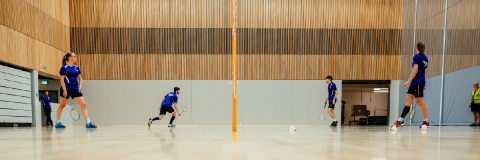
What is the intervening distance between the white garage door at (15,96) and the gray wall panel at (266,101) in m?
9.16

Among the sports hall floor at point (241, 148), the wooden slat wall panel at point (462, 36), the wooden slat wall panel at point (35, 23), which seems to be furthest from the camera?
the wooden slat wall panel at point (35, 23)

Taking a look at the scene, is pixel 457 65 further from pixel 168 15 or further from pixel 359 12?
pixel 168 15

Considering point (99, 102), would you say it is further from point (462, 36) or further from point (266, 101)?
point (462, 36)

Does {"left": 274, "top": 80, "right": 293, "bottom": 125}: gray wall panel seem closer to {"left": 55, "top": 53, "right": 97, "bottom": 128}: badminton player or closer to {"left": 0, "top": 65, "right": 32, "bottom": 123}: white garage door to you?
{"left": 55, "top": 53, "right": 97, "bottom": 128}: badminton player

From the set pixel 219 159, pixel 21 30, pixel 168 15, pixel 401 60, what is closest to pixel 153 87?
pixel 168 15

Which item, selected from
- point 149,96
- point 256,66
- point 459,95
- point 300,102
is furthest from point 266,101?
point 459,95

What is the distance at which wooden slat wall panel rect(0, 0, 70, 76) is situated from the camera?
8941 mm

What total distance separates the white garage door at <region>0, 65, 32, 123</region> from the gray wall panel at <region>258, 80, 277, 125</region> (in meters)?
9.16

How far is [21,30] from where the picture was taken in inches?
379

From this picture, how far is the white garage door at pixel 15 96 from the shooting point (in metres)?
9.09

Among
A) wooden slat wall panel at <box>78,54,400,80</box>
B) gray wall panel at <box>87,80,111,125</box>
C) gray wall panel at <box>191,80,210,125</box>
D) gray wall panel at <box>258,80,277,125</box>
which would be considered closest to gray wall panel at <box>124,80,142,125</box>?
wooden slat wall panel at <box>78,54,400,80</box>

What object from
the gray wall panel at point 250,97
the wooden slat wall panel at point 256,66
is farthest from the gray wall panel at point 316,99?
the gray wall panel at point 250,97

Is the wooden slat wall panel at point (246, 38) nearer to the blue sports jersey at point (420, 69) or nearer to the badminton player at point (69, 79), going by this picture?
the badminton player at point (69, 79)

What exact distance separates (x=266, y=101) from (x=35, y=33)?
31.8ft
